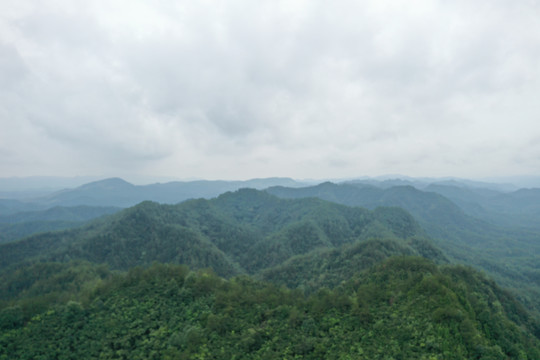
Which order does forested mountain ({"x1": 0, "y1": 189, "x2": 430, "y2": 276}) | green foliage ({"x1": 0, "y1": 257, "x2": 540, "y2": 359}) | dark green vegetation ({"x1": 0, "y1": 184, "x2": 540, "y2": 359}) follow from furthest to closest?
forested mountain ({"x1": 0, "y1": 189, "x2": 430, "y2": 276}), dark green vegetation ({"x1": 0, "y1": 184, "x2": 540, "y2": 359}), green foliage ({"x1": 0, "y1": 257, "x2": 540, "y2": 359})

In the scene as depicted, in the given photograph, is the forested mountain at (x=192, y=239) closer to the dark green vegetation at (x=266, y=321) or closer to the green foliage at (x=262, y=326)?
the dark green vegetation at (x=266, y=321)

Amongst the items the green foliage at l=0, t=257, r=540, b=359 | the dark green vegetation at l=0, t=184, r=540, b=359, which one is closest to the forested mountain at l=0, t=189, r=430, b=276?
the dark green vegetation at l=0, t=184, r=540, b=359

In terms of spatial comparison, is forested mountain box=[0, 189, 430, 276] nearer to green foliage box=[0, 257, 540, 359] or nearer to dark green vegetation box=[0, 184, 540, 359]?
dark green vegetation box=[0, 184, 540, 359]

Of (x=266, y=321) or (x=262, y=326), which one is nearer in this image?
(x=262, y=326)

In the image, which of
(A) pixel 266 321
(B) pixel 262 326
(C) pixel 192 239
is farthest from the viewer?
(C) pixel 192 239

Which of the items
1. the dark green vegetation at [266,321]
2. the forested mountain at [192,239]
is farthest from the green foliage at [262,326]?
the forested mountain at [192,239]

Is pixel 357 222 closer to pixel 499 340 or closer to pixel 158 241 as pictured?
pixel 158 241

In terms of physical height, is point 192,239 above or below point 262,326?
Result: below

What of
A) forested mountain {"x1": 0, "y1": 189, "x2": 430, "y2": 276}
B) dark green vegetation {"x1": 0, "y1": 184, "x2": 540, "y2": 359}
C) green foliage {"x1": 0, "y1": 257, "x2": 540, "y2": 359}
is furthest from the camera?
forested mountain {"x1": 0, "y1": 189, "x2": 430, "y2": 276}

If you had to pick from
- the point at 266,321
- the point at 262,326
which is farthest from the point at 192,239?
the point at 262,326

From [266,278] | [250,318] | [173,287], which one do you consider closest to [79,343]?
[173,287]

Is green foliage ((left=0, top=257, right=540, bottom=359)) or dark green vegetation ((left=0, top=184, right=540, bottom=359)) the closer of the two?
green foliage ((left=0, top=257, right=540, bottom=359))

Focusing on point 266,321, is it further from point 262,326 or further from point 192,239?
point 192,239
